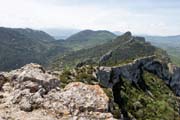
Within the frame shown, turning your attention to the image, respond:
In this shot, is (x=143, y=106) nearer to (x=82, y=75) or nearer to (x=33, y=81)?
(x=82, y=75)

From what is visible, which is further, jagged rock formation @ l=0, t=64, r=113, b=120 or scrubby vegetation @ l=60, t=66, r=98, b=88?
scrubby vegetation @ l=60, t=66, r=98, b=88

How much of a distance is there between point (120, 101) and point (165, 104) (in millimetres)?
34849

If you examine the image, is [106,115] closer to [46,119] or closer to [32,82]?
[46,119]

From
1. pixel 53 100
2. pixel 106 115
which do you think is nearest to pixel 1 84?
pixel 53 100

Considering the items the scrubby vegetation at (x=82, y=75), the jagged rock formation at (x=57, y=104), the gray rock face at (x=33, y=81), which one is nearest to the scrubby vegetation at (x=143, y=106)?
the scrubby vegetation at (x=82, y=75)

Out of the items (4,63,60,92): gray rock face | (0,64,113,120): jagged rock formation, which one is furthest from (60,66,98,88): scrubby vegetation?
(0,64,113,120): jagged rock formation

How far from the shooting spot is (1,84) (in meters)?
41.1

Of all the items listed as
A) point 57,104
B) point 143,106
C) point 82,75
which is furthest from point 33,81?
point 143,106

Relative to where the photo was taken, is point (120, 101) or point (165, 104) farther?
point (165, 104)

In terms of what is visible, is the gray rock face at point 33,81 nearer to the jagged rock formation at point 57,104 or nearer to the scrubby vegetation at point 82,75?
the jagged rock formation at point 57,104

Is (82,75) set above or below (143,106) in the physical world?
above

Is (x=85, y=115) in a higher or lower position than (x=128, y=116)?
higher

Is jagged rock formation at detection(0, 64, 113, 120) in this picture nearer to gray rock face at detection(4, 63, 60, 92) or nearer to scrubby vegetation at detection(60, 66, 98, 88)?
gray rock face at detection(4, 63, 60, 92)

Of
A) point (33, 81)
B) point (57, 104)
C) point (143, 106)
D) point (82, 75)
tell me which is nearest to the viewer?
point (57, 104)
